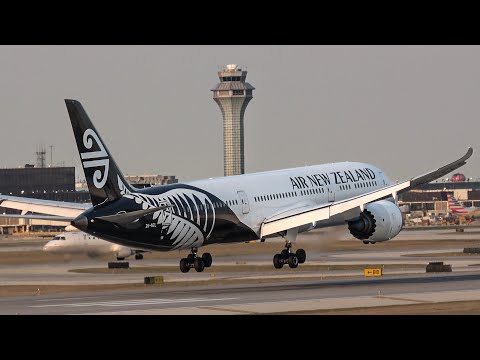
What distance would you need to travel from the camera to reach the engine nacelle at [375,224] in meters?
69.3

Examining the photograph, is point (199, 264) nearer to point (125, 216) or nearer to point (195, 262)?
point (195, 262)

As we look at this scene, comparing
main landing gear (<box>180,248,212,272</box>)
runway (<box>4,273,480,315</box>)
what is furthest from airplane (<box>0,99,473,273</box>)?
runway (<box>4,273,480,315</box>)

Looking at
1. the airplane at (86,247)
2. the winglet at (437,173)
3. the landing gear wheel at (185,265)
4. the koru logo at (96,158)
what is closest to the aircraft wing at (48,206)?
the landing gear wheel at (185,265)

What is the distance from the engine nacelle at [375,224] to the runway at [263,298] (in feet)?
10.0

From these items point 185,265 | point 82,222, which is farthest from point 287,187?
point 82,222

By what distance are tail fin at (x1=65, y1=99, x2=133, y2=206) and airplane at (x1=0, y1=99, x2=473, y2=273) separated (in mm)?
52

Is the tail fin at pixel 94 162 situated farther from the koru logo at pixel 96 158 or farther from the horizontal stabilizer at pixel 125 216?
the horizontal stabilizer at pixel 125 216

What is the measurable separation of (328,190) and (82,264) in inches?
1686

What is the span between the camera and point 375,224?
69188mm

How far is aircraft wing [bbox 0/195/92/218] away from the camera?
72.4 meters
